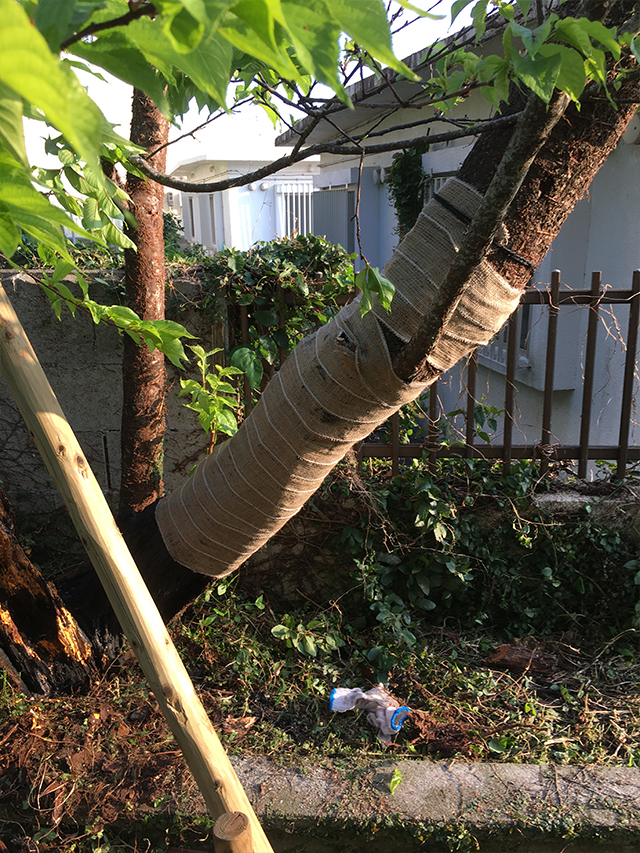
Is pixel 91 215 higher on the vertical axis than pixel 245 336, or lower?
higher

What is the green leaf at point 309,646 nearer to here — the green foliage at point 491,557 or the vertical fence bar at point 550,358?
the green foliage at point 491,557

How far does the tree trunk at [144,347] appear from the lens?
106 inches

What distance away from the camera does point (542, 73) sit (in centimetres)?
101

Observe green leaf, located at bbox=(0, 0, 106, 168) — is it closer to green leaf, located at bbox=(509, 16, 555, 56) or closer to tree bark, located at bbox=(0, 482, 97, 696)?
green leaf, located at bbox=(509, 16, 555, 56)

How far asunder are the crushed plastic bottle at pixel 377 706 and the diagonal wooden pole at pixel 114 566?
1242 mm

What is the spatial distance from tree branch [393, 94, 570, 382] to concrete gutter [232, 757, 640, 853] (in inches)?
65.0

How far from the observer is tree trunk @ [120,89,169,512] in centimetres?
269

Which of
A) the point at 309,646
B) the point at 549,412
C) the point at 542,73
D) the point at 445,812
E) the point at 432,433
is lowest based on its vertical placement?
the point at 445,812

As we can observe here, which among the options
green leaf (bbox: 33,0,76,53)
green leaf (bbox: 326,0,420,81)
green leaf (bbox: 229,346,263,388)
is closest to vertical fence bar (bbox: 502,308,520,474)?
green leaf (bbox: 229,346,263,388)

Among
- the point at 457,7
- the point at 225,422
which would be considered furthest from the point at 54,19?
the point at 225,422

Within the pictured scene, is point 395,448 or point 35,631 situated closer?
point 35,631

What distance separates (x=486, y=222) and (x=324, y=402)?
0.76m

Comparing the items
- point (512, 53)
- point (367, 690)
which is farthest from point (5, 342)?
point (367, 690)

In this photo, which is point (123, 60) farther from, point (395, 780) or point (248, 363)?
point (248, 363)
